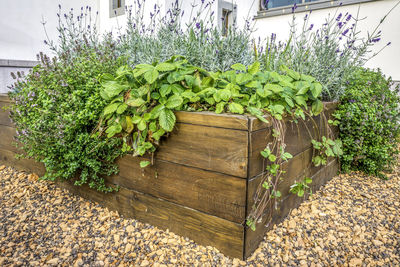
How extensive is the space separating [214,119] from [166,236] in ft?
2.51

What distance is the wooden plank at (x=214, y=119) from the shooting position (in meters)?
1.31

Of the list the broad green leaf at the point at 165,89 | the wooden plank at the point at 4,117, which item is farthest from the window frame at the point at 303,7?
the wooden plank at the point at 4,117

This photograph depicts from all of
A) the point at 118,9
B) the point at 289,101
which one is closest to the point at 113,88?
the point at 289,101

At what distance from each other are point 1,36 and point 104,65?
3.91 meters

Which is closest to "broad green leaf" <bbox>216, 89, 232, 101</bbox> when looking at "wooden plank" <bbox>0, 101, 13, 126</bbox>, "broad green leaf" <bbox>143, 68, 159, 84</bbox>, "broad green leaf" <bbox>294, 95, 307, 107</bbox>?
"broad green leaf" <bbox>143, 68, 159, 84</bbox>

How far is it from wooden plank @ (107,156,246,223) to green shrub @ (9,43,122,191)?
17cm

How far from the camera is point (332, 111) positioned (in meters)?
2.36

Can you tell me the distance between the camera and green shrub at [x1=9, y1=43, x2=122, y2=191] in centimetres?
176

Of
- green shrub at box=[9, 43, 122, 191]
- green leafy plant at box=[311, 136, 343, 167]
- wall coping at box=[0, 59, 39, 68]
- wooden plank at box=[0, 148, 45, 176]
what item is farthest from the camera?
wall coping at box=[0, 59, 39, 68]

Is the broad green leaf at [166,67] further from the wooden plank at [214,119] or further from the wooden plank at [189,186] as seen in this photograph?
the wooden plank at [189,186]

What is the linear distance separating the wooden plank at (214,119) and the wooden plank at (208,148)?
21 mm

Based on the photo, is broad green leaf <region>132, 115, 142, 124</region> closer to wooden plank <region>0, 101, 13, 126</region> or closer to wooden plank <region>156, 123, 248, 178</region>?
wooden plank <region>156, 123, 248, 178</region>

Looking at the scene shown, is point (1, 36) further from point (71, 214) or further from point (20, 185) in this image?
point (71, 214)

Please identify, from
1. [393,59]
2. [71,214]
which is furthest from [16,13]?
[393,59]
